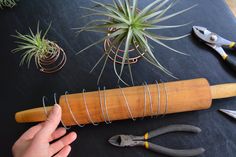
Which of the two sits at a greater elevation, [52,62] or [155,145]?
[52,62]

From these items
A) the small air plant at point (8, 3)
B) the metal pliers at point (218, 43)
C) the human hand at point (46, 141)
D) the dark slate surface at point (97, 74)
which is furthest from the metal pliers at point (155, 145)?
the small air plant at point (8, 3)

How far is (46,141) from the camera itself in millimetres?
572

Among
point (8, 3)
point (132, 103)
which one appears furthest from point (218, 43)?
point (8, 3)

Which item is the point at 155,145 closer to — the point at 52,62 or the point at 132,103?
the point at 132,103

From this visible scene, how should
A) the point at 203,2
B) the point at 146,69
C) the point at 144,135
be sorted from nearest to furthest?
the point at 144,135 → the point at 146,69 → the point at 203,2

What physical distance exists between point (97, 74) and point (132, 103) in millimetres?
163

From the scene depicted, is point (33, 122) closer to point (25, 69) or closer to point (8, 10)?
point (25, 69)

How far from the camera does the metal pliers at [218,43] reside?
691mm

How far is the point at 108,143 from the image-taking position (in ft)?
2.02

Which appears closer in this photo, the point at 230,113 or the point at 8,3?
the point at 230,113

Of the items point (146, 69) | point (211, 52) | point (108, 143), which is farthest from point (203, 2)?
point (108, 143)

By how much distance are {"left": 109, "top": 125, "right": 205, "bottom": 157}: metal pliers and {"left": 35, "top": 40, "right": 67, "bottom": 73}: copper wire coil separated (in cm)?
27

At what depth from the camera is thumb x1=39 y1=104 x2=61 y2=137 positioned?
0.57m

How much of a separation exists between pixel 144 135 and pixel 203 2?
500 millimetres
